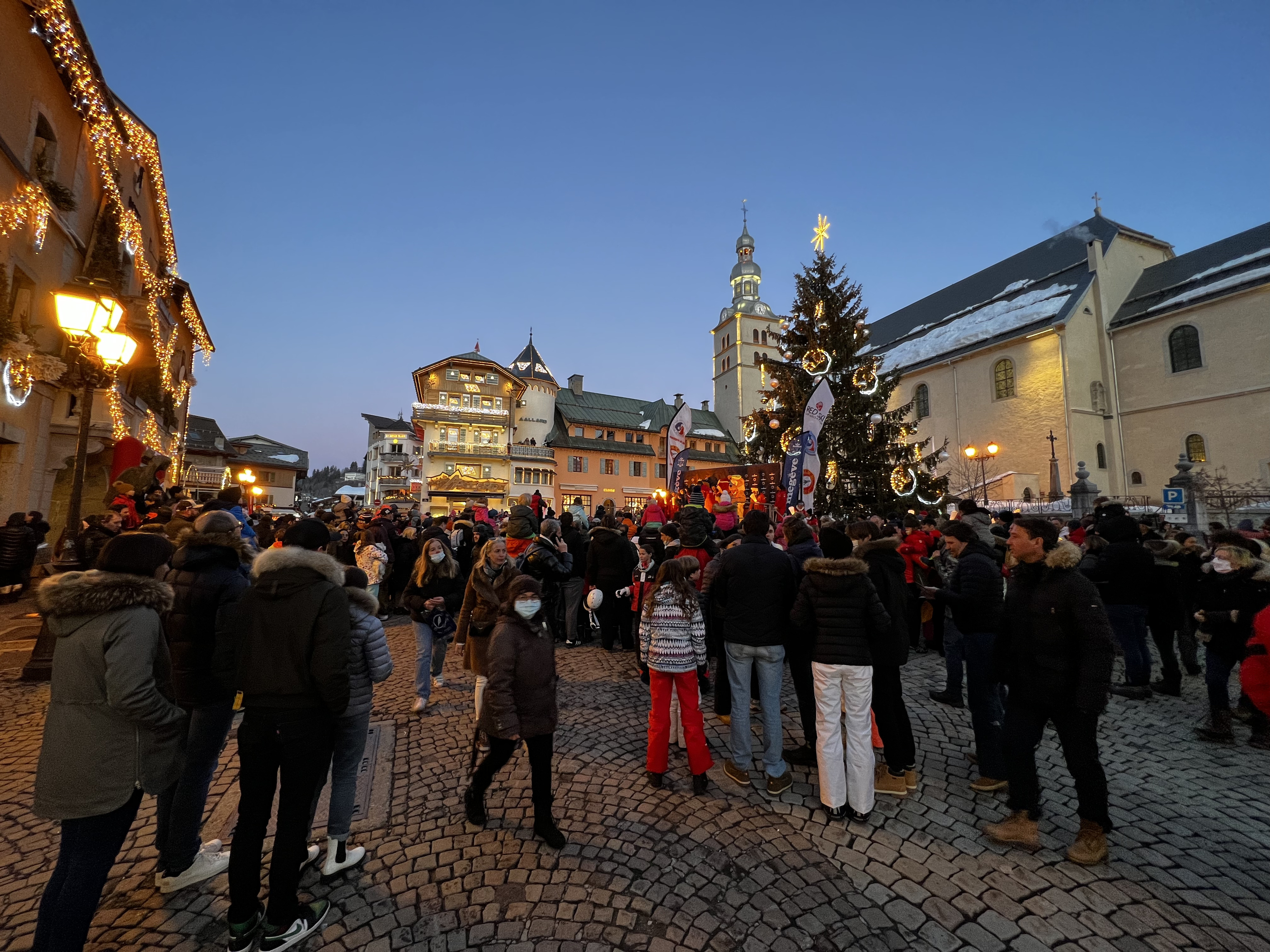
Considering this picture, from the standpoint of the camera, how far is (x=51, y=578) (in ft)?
7.74

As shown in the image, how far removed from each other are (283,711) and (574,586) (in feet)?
20.9

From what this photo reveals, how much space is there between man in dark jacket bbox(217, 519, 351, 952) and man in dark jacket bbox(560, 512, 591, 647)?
19.4 feet

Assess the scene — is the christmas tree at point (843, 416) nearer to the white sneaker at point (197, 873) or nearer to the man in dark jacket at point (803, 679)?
the man in dark jacket at point (803, 679)

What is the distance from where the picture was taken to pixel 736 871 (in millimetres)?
3252

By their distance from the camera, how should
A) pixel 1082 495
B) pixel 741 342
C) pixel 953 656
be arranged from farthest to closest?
pixel 741 342 < pixel 1082 495 < pixel 953 656

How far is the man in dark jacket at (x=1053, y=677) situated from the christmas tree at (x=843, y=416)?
14.4 meters

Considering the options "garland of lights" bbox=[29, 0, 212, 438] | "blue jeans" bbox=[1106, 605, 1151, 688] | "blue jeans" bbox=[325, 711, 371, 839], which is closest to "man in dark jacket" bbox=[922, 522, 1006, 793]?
"blue jeans" bbox=[1106, 605, 1151, 688]

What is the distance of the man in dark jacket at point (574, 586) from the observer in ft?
29.0

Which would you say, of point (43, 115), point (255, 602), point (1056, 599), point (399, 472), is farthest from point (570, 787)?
point (399, 472)

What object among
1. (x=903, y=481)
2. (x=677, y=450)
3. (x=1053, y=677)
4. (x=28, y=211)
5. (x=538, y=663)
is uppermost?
(x=28, y=211)

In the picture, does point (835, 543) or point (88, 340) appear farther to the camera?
point (88, 340)

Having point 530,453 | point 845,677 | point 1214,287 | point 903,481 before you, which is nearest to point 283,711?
point 845,677

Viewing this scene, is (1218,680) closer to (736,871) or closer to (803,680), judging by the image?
(803,680)

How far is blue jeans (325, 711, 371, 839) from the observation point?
3.19 meters
